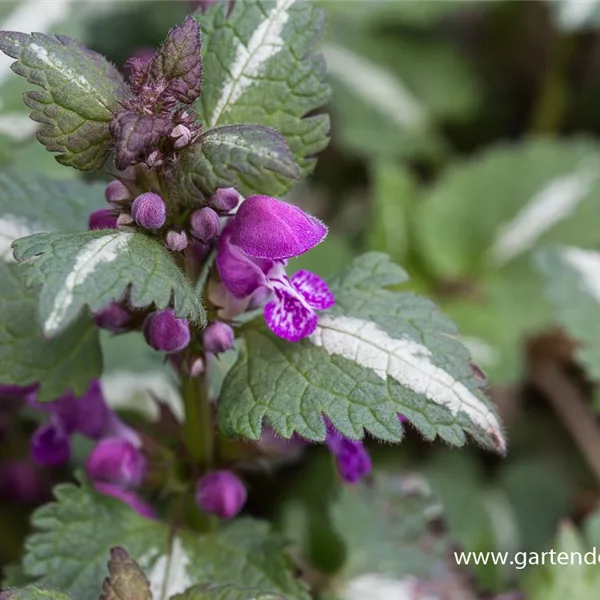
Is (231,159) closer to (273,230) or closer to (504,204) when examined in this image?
(273,230)

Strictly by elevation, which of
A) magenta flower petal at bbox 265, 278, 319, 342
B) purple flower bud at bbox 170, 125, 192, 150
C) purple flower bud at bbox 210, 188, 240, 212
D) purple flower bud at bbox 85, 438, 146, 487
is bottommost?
purple flower bud at bbox 85, 438, 146, 487

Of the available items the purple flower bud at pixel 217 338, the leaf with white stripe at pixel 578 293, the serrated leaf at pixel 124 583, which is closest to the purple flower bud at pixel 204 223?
the purple flower bud at pixel 217 338

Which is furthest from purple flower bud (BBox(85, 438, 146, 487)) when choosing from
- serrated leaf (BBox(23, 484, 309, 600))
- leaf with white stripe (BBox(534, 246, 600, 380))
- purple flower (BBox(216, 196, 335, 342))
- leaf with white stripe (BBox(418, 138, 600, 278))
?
leaf with white stripe (BBox(418, 138, 600, 278))

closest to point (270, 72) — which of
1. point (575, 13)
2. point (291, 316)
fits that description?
point (291, 316)

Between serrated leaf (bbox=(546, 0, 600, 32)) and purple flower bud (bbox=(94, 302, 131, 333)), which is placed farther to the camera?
serrated leaf (bbox=(546, 0, 600, 32))

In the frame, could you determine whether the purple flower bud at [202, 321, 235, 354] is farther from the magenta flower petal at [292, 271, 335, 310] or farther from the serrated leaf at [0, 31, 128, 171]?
the serrated leaf at [0, 31, 128, 171]
